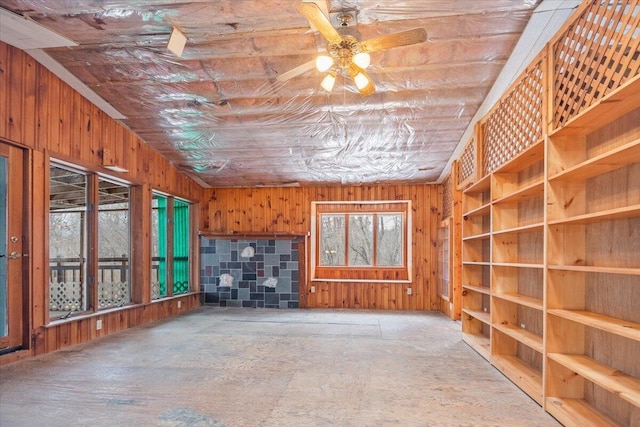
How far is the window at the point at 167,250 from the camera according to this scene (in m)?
6.04

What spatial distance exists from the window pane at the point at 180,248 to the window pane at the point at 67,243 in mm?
1608

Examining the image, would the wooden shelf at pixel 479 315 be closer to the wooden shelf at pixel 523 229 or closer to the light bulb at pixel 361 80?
the wooden shelf at pixel 523 229

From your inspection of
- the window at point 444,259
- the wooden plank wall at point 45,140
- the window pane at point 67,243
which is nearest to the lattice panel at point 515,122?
the window at point 444,259

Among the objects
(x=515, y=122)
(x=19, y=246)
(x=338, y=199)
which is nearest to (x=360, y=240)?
(x=338, y=199)

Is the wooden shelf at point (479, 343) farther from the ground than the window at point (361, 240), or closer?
closer

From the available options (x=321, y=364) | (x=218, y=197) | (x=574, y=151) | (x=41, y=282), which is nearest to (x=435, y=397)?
(x=321, y=364)

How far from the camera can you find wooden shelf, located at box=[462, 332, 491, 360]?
12.1 ft

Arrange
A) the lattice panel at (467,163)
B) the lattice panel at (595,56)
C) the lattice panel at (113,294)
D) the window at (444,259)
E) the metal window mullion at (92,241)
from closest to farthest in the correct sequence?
the lattice panel at (595,56) → the metal window mullion at (92,241) → the lattice panel at (467,163) → the lattice panel at (113,294) → the window at (444,259)

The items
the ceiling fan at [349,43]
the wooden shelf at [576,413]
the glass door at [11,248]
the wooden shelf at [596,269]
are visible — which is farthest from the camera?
the glass door at [11,248]

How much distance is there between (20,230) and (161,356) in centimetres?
185

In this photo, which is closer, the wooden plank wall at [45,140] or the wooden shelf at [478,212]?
the wooden plank wall at [45,140]

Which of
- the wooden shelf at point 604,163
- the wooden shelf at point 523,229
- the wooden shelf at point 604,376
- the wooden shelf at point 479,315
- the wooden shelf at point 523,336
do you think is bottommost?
the wooden shelf at point 479,315

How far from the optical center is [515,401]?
2.70 meters

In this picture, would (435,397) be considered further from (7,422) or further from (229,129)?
(229,129)
